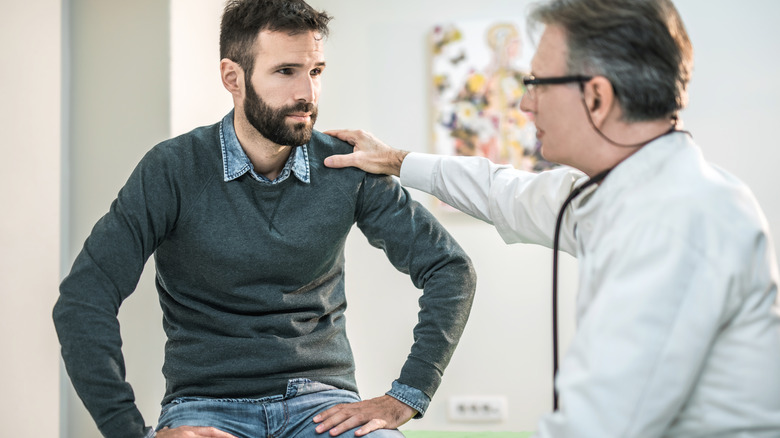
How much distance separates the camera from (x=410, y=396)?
1.71 meters

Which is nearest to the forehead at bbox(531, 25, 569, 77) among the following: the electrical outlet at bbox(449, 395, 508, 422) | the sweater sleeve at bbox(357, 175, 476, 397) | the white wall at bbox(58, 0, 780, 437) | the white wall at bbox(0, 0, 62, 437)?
the sweater sleeve at bbox(357, 175, 476, 397)

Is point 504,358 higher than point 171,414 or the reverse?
the reverse

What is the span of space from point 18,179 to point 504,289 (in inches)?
83.7

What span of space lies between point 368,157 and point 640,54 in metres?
0.79

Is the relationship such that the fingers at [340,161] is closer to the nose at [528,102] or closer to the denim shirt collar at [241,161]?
the denim shirt collar at [241,161]

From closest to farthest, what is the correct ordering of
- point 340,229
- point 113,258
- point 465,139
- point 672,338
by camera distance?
point 672,338 < point 113,258 < point 340,229 < point 465,139

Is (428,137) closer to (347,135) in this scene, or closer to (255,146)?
(347,135)

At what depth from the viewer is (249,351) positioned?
165 cm

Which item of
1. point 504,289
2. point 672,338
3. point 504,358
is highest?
point 672,338

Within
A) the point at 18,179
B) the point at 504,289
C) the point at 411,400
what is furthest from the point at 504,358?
the point at 18,179

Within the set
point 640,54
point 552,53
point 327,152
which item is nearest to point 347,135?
point 327,152

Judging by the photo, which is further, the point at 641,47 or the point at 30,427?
the point at 30,427

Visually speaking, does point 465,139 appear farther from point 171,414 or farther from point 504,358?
point 171,414

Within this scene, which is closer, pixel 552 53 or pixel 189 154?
pixel 552 53
